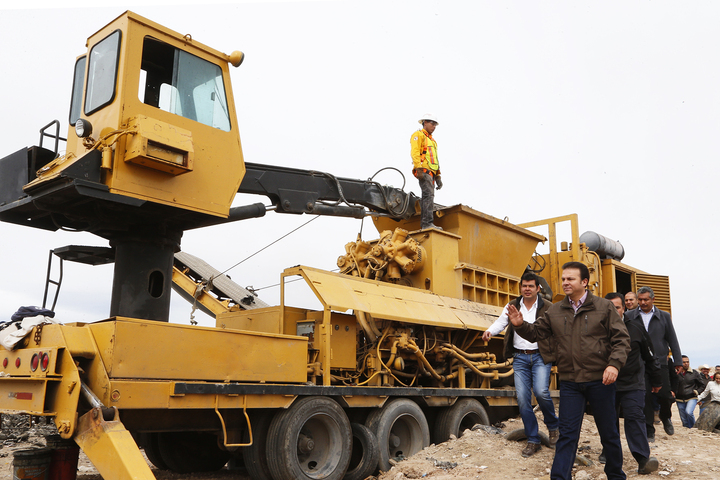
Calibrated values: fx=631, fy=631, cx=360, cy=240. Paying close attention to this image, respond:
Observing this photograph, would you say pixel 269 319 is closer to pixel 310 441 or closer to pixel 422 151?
pixel 310 441

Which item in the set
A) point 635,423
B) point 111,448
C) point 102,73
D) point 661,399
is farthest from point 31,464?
point 661,399

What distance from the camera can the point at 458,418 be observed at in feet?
27.7

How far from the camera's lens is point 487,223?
33.8 feet

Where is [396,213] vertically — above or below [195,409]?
above

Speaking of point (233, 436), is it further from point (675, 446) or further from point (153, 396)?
point (675, 446)

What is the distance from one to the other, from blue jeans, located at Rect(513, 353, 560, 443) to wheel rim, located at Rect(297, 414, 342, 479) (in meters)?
2.03

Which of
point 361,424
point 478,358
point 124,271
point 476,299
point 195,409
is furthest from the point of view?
point 476,299

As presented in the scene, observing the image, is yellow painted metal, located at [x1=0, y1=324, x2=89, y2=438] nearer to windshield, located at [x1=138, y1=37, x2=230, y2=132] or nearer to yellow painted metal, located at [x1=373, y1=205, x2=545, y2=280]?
windshield, located at [x1=138, y1=37, x2=230, y2=132]

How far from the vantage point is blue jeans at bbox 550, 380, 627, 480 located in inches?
204

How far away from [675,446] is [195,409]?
577 centimetres

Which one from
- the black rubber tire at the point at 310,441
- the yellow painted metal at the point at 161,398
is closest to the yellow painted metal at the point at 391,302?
the black rubber tire at the point at 310,441

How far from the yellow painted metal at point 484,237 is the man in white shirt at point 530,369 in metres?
2.52

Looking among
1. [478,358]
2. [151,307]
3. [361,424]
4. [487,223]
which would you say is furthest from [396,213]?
[151,307]

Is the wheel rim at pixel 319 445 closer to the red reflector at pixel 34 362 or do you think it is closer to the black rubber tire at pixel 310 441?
the black rubber tire at pixel 310 441
